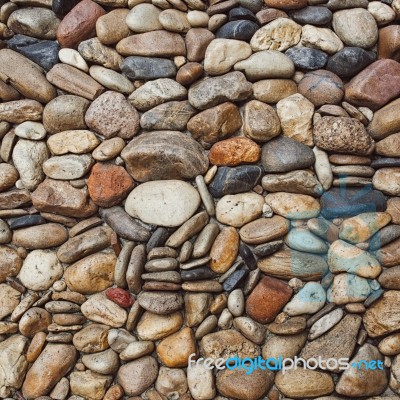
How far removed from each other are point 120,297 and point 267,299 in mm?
420

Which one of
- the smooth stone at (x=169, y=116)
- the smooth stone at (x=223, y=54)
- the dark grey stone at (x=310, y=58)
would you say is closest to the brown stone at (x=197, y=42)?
the smooth stone at (x=223, y=54)

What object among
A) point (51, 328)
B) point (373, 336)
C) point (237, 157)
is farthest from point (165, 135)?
point (373, 336)

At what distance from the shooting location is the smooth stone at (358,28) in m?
1.39

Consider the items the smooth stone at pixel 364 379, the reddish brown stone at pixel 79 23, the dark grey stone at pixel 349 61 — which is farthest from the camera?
the reddish brown stone at pixel 79 23

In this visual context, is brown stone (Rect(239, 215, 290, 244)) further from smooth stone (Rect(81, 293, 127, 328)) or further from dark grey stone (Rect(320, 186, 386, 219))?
smooth stone (Rect(81, 293, 127, 328))

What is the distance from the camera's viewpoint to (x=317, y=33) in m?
1.41

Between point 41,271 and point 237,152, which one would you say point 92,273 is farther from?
point 237,152

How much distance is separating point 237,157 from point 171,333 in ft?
1.76

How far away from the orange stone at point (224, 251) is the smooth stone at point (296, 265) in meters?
0.10

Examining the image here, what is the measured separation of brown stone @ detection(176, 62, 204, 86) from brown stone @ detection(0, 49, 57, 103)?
16.0 inches

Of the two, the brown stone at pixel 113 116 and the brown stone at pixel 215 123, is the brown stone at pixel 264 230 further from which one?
the brown stone at pixel 113 116

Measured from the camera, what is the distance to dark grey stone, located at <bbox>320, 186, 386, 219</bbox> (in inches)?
53.1

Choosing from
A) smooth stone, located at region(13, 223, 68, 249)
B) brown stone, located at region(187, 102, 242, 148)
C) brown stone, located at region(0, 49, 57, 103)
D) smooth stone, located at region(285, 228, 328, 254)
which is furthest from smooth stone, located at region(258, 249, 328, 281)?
brown stone, located at region(0, 49, 57, 103)

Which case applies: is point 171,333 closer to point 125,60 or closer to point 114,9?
point 125,60
